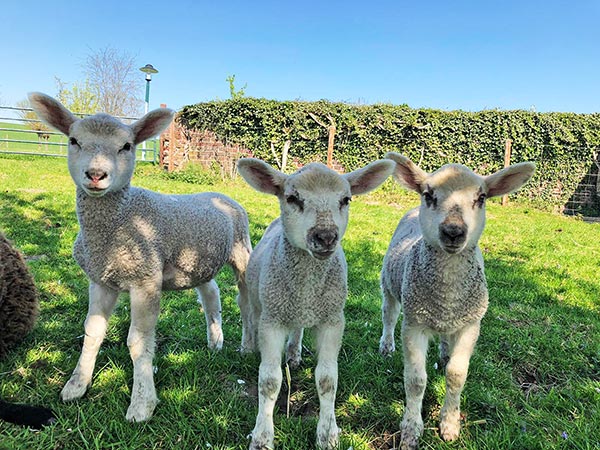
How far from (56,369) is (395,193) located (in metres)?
13.0

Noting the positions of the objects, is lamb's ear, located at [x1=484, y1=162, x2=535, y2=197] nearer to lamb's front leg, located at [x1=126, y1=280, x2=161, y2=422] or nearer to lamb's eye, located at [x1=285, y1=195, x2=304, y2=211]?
lamb's eye, located at [x1=285, y1=195, x2=304, y2=211]

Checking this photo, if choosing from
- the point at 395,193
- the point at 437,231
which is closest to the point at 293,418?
the point at 437,231

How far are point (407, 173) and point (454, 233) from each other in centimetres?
67

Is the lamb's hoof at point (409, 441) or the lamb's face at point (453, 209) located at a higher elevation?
the lamb's face at point (453, 209)

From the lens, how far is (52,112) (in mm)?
2902

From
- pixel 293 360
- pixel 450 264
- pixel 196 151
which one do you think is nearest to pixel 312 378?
pixel 293 360

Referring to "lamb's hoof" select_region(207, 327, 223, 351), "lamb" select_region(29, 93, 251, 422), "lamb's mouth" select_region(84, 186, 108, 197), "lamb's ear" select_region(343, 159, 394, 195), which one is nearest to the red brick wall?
"lamb's hoof" select_region(207, 327, 223, 351)

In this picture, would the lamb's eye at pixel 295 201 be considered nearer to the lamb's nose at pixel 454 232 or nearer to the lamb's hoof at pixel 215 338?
the lamb's nose at pixel 454 232

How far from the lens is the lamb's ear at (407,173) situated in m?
2.96

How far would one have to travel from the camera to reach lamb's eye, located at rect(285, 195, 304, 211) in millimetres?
2512

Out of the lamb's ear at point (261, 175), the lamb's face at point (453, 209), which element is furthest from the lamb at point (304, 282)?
the lamb's face at point (453, 209)

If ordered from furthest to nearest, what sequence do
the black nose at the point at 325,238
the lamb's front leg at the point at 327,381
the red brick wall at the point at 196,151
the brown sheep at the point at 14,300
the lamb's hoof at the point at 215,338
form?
the red brick wall at the point at 196,151 < the lamb's hoof at the point at 215,338 < the brown sheep at the point at 14,300 < the lamb's front leg at the point at 327,381 < the black nose at the point at 325,238

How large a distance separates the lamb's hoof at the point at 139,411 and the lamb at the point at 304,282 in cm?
76

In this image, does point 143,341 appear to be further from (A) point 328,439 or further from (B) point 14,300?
(B) point 14,300
